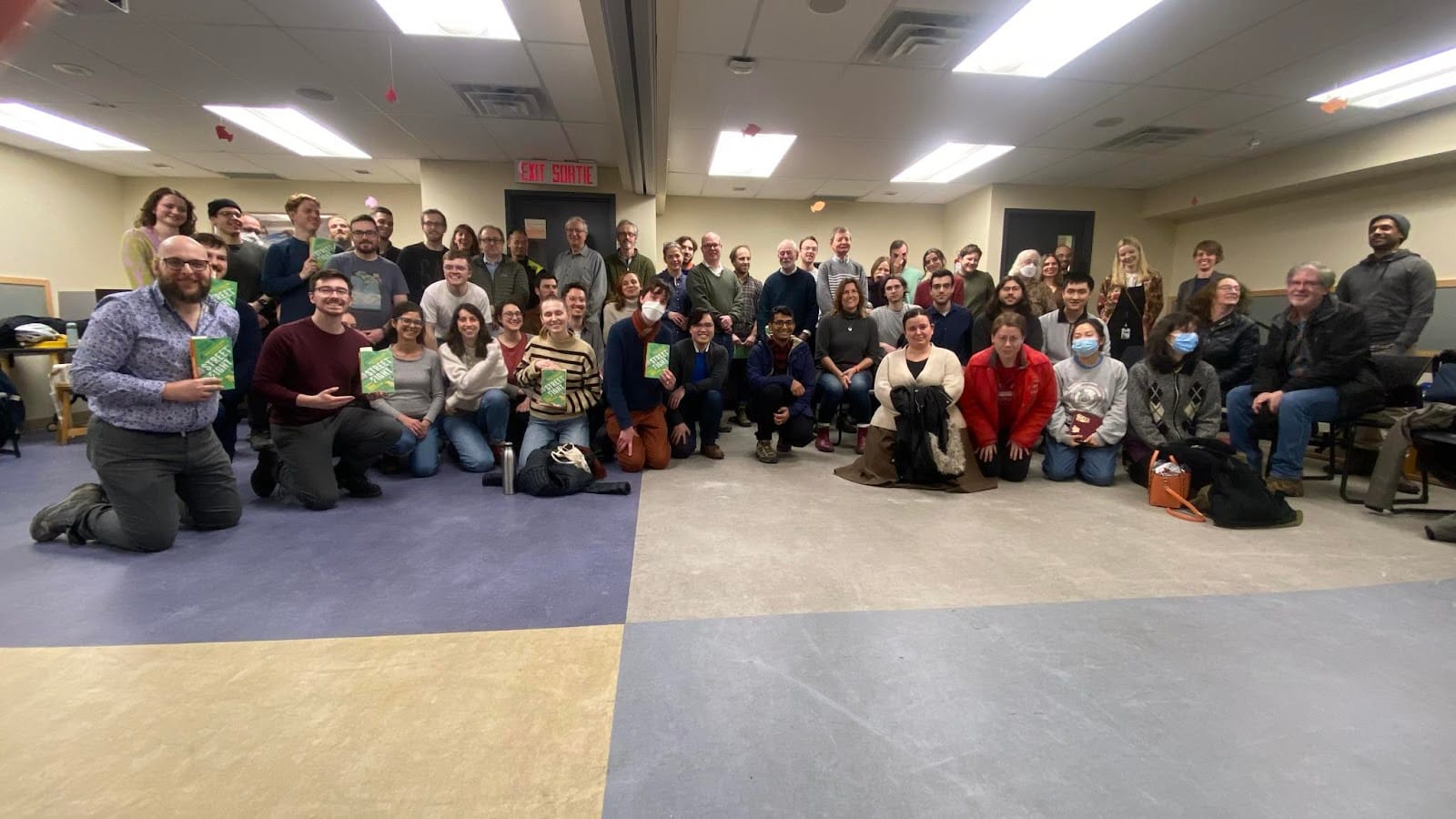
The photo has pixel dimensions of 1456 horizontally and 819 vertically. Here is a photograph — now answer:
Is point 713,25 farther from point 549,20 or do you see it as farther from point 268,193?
point 268,193

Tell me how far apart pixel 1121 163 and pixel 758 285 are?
14.7 feet

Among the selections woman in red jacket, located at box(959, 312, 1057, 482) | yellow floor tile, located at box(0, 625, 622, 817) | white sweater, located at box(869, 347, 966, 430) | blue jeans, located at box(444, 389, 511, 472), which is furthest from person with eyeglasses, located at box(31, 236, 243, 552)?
woman in red jacket, located at box(959, 312, 1057, 482)

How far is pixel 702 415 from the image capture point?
458 cm

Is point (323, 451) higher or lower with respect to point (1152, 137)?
lower

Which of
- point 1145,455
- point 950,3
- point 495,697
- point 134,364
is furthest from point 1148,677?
point 134,364

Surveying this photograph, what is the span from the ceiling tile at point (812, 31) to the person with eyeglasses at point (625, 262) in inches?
74.1

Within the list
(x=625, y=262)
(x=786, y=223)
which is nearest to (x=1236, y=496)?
(x=625, y=262)

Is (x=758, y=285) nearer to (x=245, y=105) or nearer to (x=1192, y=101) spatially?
(x=1192, y=101)

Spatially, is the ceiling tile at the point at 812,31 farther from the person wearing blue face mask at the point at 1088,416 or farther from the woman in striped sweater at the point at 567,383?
the person wearing blue face mask at the point at 1088,416

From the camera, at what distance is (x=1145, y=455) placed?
3953mm

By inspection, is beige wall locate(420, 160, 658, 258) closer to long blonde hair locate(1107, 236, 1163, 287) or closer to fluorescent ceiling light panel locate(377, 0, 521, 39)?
fluorescent ceiling light panel locate(377, 0, 521, 39)

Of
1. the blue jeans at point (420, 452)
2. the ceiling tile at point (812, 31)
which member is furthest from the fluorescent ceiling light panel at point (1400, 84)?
the blue jeans at point (420, 452)

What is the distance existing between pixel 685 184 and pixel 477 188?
2592 millimetres

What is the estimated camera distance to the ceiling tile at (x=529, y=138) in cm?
600
